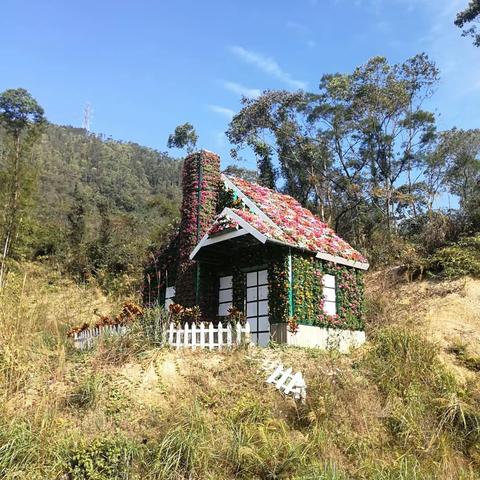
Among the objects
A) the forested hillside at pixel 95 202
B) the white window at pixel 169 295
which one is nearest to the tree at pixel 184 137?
the forested hillside at pixel 95 202

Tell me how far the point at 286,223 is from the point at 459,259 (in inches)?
322

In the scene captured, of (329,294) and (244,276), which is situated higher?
(244,276)

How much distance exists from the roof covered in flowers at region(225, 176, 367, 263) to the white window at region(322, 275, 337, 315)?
0.71 meters

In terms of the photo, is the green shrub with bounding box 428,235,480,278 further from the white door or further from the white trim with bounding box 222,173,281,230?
the white door

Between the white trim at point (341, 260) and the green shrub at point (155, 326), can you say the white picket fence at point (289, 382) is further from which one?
the white trim at point (341, 260)

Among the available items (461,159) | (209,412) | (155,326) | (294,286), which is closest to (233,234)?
(294,286)

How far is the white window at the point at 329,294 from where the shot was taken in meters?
13.6

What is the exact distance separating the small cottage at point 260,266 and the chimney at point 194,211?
0.03 meters

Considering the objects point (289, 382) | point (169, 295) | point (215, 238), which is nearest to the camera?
point (289, 382)

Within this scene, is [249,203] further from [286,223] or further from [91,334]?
[91,334]

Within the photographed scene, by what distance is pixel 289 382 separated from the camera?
8531mm

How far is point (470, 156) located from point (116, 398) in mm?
30697

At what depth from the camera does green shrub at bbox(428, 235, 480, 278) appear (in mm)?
18016

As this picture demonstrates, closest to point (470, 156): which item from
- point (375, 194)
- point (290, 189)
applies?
point (375, 194)
